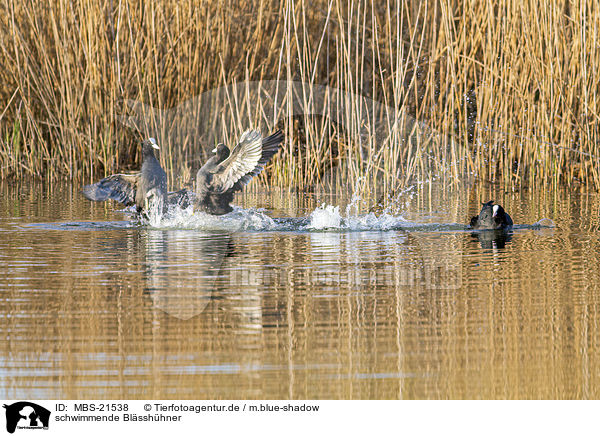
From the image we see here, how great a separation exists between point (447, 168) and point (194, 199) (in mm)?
3395

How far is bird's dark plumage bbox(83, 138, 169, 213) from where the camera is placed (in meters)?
7.96

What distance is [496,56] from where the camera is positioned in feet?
33.0

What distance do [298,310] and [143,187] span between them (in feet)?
12.0

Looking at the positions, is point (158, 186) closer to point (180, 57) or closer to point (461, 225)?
point (461, 225)

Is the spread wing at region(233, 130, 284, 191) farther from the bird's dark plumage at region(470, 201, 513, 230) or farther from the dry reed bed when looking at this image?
the dry reed bed

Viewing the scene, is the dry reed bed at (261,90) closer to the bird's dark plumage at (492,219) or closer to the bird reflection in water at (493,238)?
the bird's dark plumage at (492,219)

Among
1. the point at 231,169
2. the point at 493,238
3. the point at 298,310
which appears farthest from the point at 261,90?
the point at 298,310

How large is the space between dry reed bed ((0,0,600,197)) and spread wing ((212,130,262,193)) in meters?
1.95

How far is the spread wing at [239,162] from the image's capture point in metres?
7.70

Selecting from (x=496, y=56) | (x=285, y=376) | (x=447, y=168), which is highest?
(x=496, y=56)

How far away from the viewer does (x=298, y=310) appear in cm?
461

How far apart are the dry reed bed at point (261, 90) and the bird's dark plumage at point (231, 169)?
6.19 ft

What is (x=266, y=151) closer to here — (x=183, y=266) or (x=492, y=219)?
(x=492, y=219)

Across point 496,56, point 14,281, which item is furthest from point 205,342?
point 496,56
